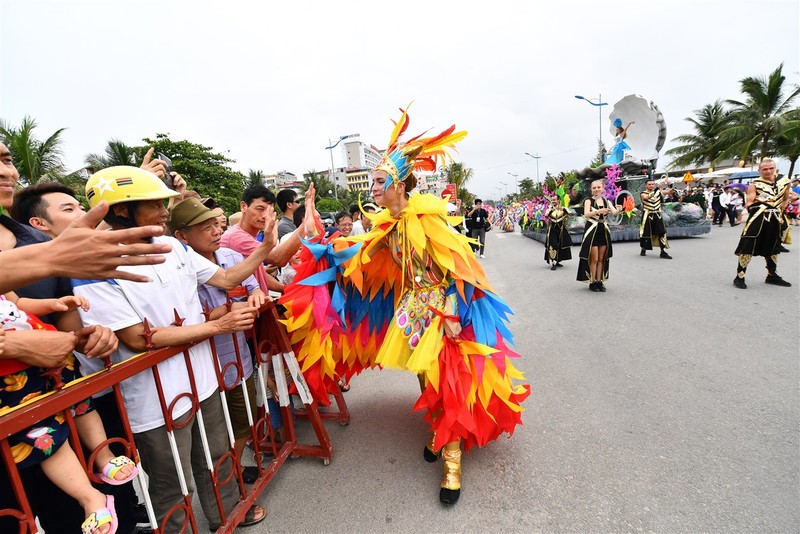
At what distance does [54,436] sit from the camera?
1169 mm

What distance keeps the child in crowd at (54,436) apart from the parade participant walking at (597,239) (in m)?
6.37

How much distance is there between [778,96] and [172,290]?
34.6m

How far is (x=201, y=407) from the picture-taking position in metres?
1.82

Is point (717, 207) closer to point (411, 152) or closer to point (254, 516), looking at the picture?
point (411, 152)

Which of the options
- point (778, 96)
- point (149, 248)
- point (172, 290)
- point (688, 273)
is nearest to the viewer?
point (149, 248)

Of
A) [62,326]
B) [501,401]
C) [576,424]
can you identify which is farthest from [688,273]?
[62,326]

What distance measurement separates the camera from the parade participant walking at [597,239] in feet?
19.7

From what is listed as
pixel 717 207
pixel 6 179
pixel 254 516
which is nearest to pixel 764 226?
pixel 254 516

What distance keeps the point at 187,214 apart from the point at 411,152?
135 cm

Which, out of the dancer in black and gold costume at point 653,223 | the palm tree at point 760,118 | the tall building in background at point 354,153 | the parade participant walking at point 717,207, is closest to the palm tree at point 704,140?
the palm tree at point 760,118

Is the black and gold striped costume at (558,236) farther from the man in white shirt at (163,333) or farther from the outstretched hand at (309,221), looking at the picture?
the man in white shirt at (163,333)

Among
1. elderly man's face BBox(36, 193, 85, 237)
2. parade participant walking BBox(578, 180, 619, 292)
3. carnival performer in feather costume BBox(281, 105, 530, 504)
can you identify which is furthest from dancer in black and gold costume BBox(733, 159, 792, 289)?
elderly man's face BBox(36, 193, 85, 237)

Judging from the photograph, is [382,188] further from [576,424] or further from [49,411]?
[576,424]

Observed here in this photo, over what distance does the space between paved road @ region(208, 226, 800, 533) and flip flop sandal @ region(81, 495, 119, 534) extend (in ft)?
3.00
